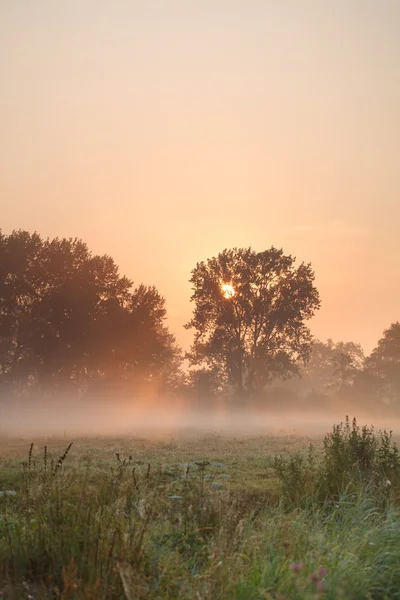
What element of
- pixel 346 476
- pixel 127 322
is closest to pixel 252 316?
pixel 127 322

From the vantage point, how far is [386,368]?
81.6 metres

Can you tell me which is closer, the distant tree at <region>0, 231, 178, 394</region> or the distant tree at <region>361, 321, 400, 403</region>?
the distant tree at <region>0, 231, 178, 394</region>

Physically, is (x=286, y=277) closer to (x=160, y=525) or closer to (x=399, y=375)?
(x=399, y=375)

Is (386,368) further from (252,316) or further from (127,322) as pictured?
(127,322)

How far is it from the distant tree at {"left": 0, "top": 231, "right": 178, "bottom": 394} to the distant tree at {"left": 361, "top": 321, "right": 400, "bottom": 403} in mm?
32195

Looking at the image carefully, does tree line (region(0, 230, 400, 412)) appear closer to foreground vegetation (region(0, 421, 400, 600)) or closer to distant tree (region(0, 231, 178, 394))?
distant tree (region(0, 231, 178, 394))

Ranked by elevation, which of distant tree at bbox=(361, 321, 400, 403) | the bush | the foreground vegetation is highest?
distant tree at bbox=(361, 321, 400, 403)

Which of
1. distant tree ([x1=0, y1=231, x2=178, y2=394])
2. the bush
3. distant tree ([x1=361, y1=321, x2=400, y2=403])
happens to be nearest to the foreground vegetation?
the bush

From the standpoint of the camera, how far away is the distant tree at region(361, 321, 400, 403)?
253ft

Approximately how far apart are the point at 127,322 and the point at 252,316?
1258 centimetres

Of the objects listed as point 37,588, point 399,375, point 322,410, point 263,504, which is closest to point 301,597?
point 37,588

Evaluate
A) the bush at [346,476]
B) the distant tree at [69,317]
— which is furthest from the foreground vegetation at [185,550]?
the distant tree at [69,317]

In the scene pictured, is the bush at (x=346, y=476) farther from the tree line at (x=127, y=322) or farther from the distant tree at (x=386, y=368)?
the distant tree at (x=386, y=368)

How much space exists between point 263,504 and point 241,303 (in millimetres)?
49124
